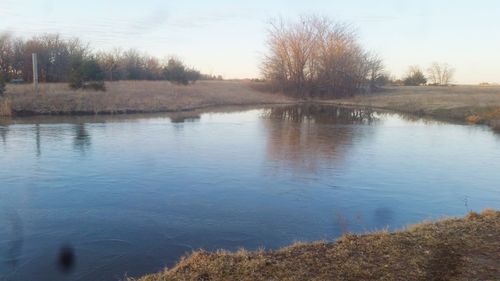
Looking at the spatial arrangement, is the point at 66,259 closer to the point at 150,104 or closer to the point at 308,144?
the point at 308,144

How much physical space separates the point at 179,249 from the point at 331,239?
2142 mm

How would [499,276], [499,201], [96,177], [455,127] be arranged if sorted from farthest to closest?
[455,127] < [96,177] < [499,201] < [499,276]

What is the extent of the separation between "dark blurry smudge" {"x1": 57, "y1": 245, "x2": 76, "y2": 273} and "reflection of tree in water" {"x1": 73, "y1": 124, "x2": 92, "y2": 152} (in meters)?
7.64

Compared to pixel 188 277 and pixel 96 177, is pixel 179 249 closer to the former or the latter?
pixel 188 277

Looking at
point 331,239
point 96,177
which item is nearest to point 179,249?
point 331,239

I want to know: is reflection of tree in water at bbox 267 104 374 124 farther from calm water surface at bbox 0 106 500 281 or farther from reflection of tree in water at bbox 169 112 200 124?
calm water surface at bbox 0 106 500 281

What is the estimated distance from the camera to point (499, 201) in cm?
836

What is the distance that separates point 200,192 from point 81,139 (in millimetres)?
8047

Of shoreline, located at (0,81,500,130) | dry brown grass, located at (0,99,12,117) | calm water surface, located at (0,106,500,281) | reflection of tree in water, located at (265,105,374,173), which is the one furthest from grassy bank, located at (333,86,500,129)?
dry brown grass, located at (0,99,12,117)

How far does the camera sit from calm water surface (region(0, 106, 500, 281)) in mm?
5961

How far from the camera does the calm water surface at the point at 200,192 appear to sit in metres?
5.96

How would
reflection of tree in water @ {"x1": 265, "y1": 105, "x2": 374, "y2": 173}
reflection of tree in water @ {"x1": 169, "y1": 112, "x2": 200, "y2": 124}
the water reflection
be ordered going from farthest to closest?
reflection of tree in water @ {"x1": 169, "y1": 112, "x2": 200, "y2": 124}, reflection of tree in water @ {"x1": 265, "y1": 105, "x2": 374, "y2": 173}, the water reflection

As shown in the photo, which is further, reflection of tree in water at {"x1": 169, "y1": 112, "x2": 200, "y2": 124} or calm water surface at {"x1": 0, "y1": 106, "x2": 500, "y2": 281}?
reflection of tree in water at {"x1": 169, "y1": 112, "x2": 200, "y2": 124}

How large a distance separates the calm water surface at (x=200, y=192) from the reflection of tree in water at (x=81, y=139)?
0.21 ft
